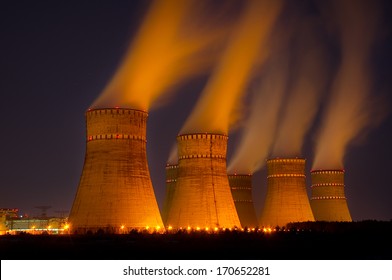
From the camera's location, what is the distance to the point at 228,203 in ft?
105

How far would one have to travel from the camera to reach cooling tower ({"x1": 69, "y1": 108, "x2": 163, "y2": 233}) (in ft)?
85.6

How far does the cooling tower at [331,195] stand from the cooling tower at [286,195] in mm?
4210

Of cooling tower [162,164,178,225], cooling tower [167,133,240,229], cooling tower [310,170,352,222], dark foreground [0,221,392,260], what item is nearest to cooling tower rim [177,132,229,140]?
cooling tower [167,133,240,229]

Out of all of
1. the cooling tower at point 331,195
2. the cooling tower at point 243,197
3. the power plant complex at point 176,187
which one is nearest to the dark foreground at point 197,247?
the power plant complex at point 176,187

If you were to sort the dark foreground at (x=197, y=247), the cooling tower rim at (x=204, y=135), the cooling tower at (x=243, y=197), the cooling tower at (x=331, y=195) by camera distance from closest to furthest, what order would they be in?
the dark foreground at (x=197, y=247), the cooling tower rim at (x=204, y=135), the cooling tower at (x=331, y=195), the cooling tower at (x=243, y=197)

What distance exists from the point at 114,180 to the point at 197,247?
553 centimetres

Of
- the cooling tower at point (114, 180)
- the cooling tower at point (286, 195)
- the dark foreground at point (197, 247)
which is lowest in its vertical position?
the dark foreground at point (197, 247)

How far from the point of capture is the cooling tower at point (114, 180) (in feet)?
85.6

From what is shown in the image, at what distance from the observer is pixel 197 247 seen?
22.4 m

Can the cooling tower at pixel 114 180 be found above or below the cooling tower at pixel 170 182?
below

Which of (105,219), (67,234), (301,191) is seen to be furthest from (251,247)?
(301,191)

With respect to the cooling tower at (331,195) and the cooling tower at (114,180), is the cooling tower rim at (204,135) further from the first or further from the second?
the cooling tower at (331,195)

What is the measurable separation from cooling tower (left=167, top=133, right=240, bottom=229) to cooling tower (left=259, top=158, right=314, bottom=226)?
8.59 meters

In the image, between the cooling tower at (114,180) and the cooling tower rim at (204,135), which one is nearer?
the cooling tower at (114,180)
